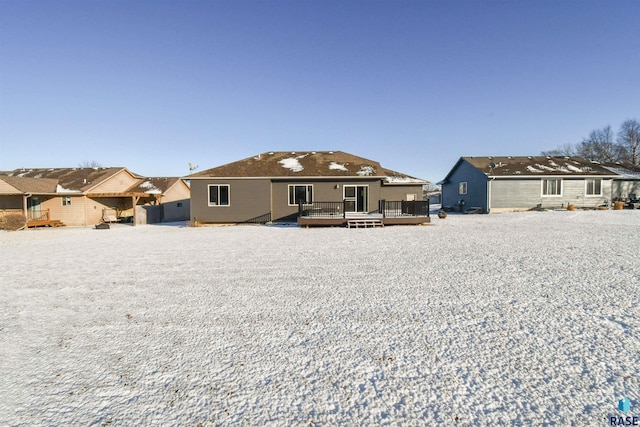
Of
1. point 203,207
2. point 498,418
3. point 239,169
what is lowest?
point 498,418

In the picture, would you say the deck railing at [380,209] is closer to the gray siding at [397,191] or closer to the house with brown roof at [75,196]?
the gray siding at [397,191]

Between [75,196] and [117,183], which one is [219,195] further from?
[117,183]

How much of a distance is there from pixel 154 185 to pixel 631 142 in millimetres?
66756

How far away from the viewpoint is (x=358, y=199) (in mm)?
16656

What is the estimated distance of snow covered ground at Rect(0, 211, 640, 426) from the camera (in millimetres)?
2324

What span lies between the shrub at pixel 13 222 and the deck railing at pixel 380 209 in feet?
56.7

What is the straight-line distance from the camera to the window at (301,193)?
16578 millimetres

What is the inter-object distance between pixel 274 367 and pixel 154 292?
3.39 meters

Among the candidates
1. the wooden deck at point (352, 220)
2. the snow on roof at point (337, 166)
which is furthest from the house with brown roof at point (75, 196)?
the snow on roof at point (337, 166)

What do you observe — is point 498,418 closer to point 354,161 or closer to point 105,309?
point 105,309

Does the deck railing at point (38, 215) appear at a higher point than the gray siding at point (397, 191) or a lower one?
lower

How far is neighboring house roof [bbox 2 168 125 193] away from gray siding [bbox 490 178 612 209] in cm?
3055

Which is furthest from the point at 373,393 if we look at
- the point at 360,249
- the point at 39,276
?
Result: the point at 39,276

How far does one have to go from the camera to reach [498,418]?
218 cm
